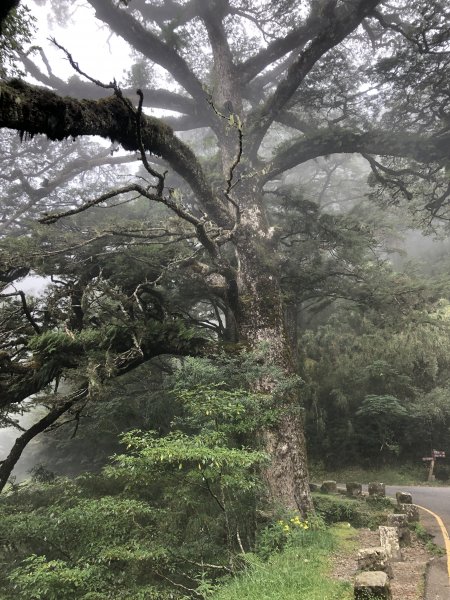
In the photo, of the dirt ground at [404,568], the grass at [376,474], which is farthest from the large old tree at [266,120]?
the grass at [376,474]

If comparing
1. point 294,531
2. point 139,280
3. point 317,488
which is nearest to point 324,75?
point 139,280

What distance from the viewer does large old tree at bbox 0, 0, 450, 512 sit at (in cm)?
782

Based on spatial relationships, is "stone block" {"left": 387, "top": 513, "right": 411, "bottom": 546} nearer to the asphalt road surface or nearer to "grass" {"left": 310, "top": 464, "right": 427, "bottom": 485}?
the asphalt road surface

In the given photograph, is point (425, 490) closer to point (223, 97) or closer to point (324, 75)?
point (324, 75)

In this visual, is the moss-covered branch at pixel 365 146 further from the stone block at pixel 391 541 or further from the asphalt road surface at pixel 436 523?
the asphalt road surface at pixel 436 523

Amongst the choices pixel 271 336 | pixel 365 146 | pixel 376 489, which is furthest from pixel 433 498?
pixel 365 146

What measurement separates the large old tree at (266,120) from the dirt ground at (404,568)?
Result: 151 centimetres

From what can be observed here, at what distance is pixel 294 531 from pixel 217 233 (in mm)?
6206

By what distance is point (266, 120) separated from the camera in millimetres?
11773

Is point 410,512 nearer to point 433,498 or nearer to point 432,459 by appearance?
point 433,498

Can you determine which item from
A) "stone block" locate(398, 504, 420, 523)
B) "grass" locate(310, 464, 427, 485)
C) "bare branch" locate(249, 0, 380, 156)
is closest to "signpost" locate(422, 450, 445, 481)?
"grass" locate(310, 464, 427, 485)

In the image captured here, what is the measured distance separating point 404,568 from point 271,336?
4.86 m

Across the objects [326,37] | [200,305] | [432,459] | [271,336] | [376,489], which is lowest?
[376,489]

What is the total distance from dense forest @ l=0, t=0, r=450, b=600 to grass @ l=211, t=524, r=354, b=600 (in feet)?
1.55
